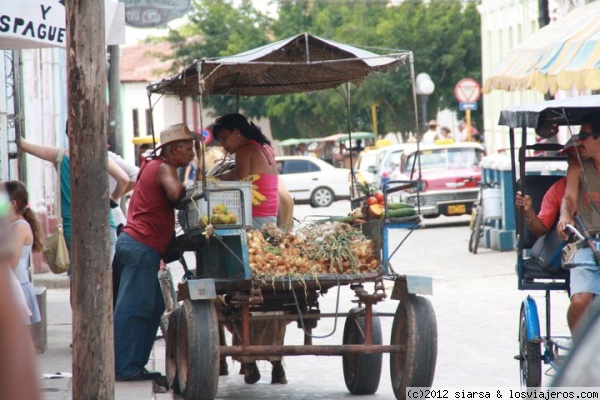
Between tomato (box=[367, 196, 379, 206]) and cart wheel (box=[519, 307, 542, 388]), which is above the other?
tomato (box=[367, 196, 379, 206])

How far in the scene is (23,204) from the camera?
8.96 meters

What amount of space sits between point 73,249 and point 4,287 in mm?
4288

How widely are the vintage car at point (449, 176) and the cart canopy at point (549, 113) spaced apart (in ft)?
56.4

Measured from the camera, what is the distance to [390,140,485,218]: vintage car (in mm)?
25922

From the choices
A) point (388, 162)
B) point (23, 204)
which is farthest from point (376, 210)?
point (388, 162)

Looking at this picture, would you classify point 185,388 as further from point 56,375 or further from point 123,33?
point 123,33

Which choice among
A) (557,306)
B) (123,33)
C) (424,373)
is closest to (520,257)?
(424,373)

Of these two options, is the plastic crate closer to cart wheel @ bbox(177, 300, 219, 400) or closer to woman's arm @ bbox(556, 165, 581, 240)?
cart wheel @ bbox(177, 300, 219, 400)

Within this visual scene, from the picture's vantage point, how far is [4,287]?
2506 mm

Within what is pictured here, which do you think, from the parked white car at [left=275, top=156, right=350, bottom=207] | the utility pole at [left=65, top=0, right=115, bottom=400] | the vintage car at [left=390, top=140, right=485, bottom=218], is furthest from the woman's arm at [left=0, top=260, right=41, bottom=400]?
the parked white car at [left=275, top=156, right=350, bottom=207]

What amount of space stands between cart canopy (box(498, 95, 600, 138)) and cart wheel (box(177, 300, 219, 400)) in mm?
2299

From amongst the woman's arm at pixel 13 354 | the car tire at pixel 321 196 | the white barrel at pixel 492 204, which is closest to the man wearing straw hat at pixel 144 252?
the woman's arm at pixel 13 354

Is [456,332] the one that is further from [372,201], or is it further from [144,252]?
[144,252]

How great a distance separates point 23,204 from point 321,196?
1190 inches
